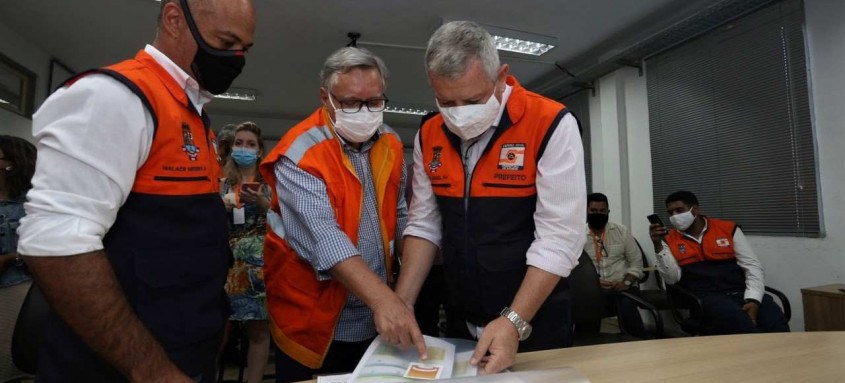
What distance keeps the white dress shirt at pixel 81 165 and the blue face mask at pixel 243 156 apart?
6.07 ft

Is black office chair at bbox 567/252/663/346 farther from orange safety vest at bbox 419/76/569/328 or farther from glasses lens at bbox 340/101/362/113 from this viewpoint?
glasses lens at bbox 340/101/362/113

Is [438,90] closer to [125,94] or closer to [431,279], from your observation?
[125,94]

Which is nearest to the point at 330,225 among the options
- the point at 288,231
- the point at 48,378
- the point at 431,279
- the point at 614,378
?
the point at 288,231

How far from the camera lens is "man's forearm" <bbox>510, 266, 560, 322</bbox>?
0.99 meters

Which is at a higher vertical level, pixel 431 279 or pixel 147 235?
pixel 147 235

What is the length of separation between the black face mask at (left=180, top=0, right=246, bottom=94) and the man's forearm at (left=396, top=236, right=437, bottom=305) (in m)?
0.64

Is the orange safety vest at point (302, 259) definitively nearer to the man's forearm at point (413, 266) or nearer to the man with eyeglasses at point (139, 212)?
the man's forearm at point (413, 266)

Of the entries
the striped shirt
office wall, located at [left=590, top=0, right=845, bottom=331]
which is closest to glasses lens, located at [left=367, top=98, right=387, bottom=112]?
the striped shirt

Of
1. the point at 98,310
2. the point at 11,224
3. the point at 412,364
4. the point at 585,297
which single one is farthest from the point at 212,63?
the point at 11,224

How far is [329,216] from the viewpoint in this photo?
1.10m

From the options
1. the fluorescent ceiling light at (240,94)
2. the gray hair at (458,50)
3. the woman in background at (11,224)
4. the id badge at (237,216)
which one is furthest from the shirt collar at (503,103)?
the fluorescent ceiling light at (240,94)

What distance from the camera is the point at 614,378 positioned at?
0.94 metres

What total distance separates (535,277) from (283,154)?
2.37 ft

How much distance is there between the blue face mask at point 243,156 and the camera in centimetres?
255
